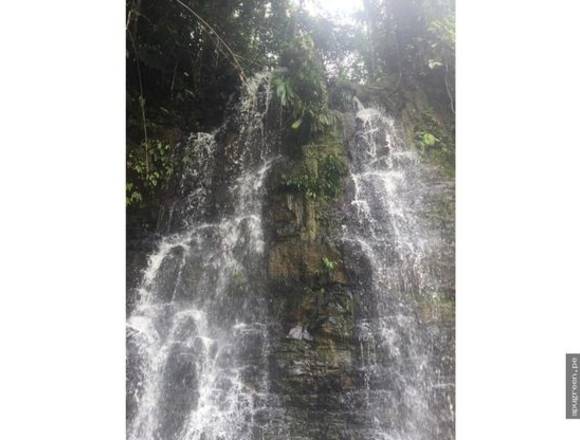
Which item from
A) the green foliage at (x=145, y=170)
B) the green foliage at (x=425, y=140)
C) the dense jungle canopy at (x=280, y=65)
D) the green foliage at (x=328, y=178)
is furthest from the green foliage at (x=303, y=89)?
the green foliage at (x=145, y=170)

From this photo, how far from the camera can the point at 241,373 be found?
2.03 m

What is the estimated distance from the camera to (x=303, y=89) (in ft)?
6.69

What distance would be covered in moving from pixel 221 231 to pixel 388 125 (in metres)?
1.05

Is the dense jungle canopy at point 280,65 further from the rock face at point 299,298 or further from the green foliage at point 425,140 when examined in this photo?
the rock face at point 299,298

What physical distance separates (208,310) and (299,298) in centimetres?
48

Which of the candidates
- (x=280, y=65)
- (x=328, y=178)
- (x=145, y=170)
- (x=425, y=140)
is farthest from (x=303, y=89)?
(x=145, y=170)

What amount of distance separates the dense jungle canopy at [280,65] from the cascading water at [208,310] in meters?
0.13

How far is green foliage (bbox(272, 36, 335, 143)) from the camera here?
2012mm

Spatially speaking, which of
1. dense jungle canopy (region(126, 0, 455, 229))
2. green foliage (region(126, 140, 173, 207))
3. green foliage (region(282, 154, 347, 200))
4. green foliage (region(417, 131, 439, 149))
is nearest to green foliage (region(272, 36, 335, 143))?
dense jungle canopy (region(126, 0, 455, 229))

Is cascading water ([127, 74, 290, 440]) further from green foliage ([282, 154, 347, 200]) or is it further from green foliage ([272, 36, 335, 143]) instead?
green foliage ([282, 154, 347, 200])

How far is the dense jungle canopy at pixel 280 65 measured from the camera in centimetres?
198
